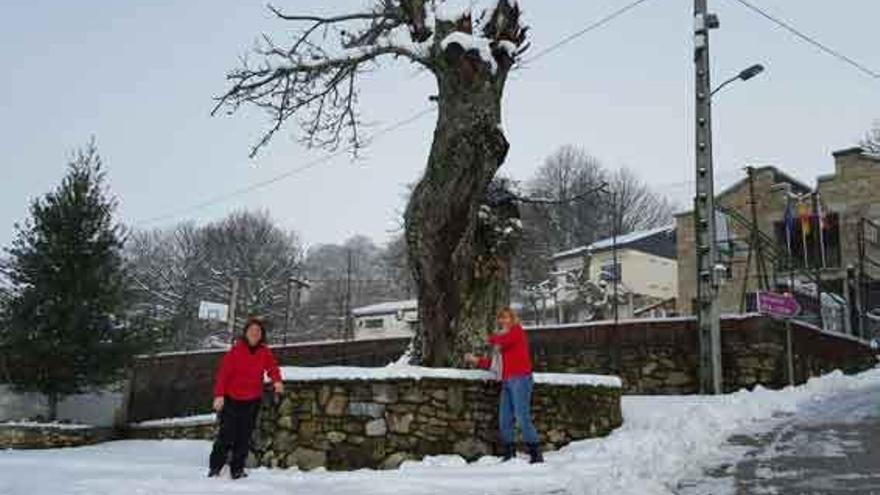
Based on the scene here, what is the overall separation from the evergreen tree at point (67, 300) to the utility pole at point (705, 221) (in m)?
12.7

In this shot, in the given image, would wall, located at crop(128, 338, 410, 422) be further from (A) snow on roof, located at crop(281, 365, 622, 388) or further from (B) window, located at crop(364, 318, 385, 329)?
(B) window, located at crop(364, 318, 385, 329)

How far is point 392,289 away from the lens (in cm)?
6512

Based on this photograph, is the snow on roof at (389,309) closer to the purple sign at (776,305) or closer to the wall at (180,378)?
the wall at (180,378)

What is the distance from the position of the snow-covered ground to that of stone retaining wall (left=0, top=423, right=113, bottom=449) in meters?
6.52

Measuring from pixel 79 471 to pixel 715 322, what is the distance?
10.1m

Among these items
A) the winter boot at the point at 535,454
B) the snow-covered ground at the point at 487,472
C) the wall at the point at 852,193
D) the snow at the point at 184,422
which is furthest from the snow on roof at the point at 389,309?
the winter boot at the point at 535,454

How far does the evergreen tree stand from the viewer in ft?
60.1

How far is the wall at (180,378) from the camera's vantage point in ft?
67.4

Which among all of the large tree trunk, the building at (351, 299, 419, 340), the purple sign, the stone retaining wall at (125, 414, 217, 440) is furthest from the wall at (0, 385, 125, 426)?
the building at (351, 299, 419, 340)

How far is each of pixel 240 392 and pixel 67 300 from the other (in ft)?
40.6

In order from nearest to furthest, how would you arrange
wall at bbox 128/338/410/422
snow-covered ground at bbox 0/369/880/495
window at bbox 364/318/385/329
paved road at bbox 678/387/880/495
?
1. paved road at bbox 678/387/880/495
2. snow-covered ground at bbox 0/369/880/495
3. wall at bbox 128/338/410/422
4. window at bbox 364/318/385/329

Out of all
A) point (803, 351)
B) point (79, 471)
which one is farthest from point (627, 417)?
point (79, 471)

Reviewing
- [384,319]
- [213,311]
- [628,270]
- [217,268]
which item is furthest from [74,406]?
[217,268]

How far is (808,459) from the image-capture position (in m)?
7.92
